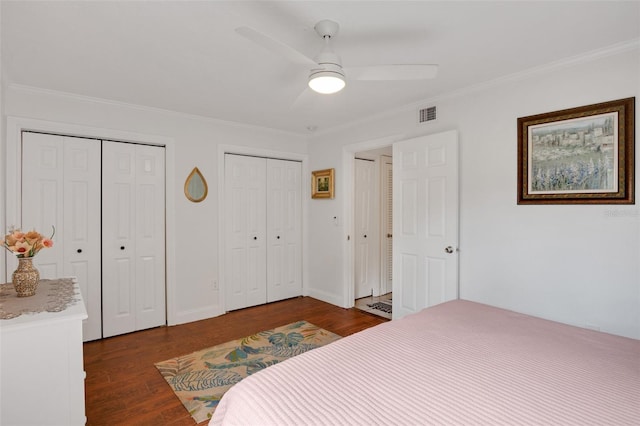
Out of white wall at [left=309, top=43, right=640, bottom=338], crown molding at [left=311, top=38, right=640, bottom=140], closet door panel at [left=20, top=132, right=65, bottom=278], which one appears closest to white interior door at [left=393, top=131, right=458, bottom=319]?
white wall at [left=309, top=43, right=640, bottom=338]

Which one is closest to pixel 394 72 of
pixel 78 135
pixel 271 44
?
pixel 271 44

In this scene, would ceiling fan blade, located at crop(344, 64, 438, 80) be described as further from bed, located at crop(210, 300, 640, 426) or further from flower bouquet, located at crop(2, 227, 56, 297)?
flower bouquet, located at crop(2, 227, 56, 297)

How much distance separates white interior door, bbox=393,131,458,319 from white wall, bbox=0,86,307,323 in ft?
6.87

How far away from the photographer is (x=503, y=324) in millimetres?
1902

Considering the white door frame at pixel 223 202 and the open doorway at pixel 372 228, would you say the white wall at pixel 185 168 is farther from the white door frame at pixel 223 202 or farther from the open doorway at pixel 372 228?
the open doorway at pixel 372 228

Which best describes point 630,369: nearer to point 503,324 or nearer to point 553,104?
point 503,324

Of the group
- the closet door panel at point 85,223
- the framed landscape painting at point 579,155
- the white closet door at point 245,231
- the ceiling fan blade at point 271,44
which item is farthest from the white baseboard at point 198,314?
the framed landscape painting at point 579,155

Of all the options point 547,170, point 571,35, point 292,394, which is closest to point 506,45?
point 571,35

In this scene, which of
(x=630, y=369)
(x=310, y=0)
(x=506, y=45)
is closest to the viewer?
(x=630, y=369)

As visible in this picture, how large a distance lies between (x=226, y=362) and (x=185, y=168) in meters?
2.21

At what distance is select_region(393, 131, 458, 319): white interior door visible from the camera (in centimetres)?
306

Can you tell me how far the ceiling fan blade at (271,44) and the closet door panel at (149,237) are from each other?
250 centimetres

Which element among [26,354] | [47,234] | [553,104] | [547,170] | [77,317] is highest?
[553,104]

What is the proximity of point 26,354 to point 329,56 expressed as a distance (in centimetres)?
214
